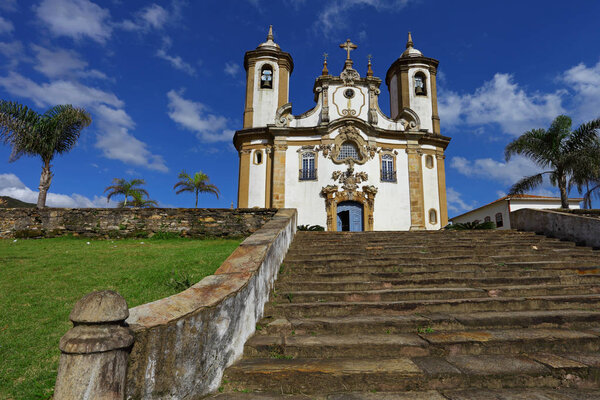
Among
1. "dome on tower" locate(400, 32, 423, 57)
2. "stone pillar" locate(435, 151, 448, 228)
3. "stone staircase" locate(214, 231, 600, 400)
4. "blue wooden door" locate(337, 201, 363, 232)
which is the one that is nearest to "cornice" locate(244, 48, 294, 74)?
"dome on tower" locate(400, 32, 423, 57)

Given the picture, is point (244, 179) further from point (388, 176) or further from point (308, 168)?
point (388, 176)

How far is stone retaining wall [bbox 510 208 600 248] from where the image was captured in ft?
25.1

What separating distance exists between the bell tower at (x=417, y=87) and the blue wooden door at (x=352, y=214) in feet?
24.8

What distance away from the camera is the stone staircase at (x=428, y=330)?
2.69m

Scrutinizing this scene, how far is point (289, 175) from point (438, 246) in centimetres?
1155

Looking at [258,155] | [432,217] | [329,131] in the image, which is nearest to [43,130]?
[258,155]

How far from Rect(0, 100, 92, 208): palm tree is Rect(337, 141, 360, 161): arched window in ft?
40.6

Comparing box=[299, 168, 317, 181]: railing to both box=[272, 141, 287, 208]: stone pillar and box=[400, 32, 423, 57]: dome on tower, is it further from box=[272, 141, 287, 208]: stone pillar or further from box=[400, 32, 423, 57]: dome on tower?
box=[400, 32, 423, 57]: dome on tower

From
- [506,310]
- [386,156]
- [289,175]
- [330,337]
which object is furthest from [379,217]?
[330,337]

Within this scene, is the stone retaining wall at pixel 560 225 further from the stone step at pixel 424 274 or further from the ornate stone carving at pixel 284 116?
the ornate stone carving at pixel 284 116

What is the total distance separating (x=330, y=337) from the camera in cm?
346

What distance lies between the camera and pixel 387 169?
18734 mm

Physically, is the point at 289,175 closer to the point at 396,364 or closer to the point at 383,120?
the point at 383,120

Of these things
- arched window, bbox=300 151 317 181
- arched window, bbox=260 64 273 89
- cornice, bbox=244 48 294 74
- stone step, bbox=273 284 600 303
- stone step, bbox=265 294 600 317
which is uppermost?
cornice, bbox=244 48 294 74
